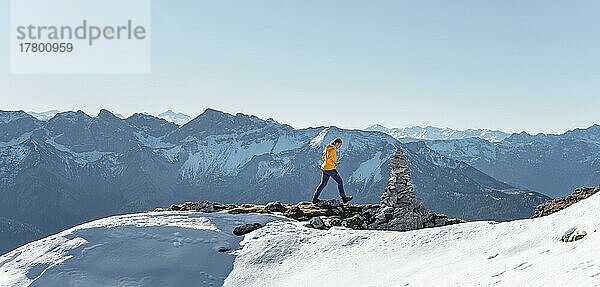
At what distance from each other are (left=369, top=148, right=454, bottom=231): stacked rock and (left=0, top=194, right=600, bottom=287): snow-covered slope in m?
7.61

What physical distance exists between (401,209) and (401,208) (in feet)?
0.36

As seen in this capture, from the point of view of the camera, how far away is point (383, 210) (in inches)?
1364

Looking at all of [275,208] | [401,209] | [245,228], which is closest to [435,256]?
[245,228]

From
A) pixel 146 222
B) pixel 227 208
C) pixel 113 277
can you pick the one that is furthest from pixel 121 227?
pixel 227 208

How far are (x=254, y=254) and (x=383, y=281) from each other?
25.8ft

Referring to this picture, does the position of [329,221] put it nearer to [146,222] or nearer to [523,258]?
[146,222]

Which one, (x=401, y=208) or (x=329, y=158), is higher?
(x=329, y=158)

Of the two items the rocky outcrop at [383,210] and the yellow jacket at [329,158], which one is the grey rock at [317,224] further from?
the yellow jacket at [329,158]

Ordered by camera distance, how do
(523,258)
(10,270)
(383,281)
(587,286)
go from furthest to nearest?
(10,270)
(383,281)
(523,258)
(587,286)

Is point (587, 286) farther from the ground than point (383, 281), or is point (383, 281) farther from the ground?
point (587, 286)

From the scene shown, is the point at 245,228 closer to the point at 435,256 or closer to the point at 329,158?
the point at 329,158

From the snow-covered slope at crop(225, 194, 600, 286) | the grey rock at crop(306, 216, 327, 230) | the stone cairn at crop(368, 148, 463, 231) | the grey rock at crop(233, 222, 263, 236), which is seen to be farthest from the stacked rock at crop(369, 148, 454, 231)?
the snow-covered slope at crop(225, 194, 600, 286)

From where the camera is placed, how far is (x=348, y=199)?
37031 millimetres

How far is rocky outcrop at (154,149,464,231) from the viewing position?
109 feet
